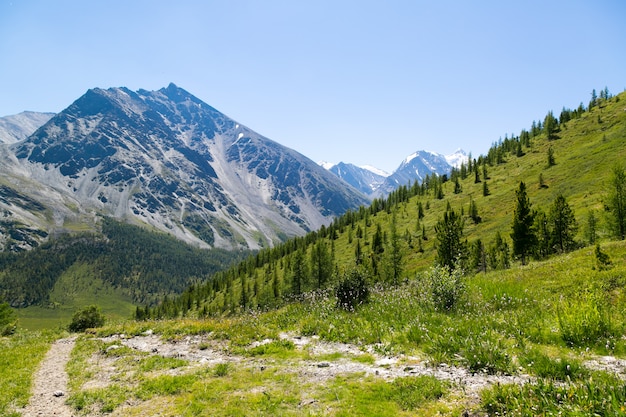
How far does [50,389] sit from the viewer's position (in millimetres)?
12945

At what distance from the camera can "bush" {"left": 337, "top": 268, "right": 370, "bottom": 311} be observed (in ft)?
70.0

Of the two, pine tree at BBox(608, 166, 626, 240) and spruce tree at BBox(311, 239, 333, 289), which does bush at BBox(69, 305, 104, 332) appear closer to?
spruce tree at BBox(311, 239, 333, 289)

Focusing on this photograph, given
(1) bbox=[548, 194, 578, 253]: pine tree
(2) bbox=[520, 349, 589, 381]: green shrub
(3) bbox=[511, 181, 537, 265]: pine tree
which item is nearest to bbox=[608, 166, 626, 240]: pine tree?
(1) bbox=[548, 194, 578, 253]: pine tree

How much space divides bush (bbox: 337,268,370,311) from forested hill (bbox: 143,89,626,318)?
0.72ft

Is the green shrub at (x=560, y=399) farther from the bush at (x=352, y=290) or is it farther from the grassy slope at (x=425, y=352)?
the bush at (x=352, y=290)

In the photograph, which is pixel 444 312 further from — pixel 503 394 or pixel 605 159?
pixel 605 159

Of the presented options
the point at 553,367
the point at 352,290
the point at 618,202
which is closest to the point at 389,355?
the point at 553,367

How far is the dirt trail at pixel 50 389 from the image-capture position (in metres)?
10.8

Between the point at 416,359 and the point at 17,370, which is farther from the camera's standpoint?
the point at 17,370

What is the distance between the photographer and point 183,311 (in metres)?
142

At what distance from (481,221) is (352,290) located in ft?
306

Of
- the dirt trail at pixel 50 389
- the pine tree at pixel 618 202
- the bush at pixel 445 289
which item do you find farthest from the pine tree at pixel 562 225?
the dirt trail at pixel 50 389

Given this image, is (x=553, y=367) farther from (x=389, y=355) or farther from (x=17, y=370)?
(x=17, y=370)

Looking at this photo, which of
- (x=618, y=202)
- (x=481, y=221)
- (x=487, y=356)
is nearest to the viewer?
(x=487, y=356)
